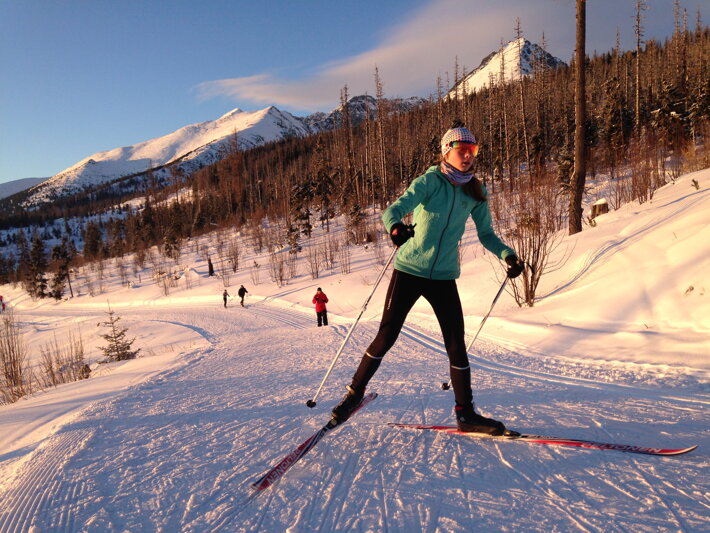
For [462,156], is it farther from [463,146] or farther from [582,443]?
[582,443]

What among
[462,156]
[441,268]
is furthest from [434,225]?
[462,156]

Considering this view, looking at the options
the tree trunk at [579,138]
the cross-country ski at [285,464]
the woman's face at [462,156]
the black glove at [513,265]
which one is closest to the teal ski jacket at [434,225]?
the woman's face at [462,156]

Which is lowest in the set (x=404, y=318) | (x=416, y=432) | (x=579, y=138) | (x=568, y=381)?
(x=568, y=381)

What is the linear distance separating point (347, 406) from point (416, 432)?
0.62 meters

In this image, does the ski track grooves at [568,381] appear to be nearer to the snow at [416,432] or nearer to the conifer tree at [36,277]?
the snow at [416,432]

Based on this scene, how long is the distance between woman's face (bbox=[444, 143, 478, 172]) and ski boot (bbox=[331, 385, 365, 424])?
180 centimetres

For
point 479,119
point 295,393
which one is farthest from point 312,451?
point 479,119

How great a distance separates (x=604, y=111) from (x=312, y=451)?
4446 cm

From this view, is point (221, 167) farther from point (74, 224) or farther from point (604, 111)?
point (74, 224)

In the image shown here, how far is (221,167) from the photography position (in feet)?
241

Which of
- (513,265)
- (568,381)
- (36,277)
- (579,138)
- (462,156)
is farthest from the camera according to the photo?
(36,277)

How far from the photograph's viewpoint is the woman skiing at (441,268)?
102 inches

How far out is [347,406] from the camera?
2.68 meters

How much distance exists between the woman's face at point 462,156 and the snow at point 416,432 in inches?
78.2
